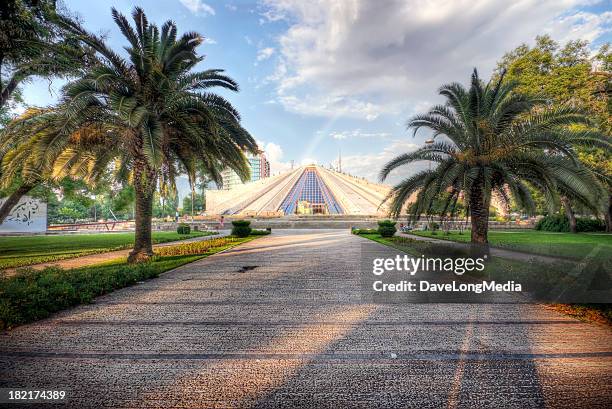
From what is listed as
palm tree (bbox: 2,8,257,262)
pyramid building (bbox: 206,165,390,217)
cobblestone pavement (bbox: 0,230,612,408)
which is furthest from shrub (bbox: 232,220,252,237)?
pyramid building (bbox: 206,165,390,217)

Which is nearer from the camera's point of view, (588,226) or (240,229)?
(240,229)

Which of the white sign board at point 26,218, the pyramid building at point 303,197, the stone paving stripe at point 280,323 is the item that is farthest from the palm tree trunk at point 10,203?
the pyramid building at point 303,197

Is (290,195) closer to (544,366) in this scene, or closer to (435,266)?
(435,266)

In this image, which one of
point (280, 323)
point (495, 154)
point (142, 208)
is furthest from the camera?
point (142, 208)

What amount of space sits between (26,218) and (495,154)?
36.4m

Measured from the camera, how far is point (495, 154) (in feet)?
29.0

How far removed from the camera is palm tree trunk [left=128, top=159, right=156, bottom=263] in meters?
10.5

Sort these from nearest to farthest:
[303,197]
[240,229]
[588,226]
A: [240,229] → [588,226] → [303,197]

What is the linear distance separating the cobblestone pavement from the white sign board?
29226 millimetres

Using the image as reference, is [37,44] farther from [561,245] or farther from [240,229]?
[561,245]

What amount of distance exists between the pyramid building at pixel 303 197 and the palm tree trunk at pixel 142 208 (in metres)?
34.3

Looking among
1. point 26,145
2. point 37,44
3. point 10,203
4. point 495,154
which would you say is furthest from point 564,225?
point 10,203

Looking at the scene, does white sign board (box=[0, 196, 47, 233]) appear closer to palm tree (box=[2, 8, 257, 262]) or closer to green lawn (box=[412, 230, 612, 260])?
palm tree (box=[2, 8, 257, 262])

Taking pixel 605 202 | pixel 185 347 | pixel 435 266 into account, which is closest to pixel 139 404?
pixel 185 347
